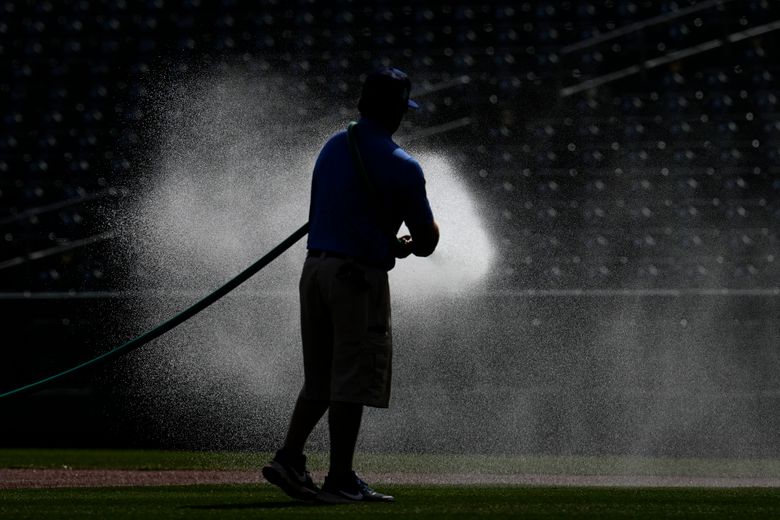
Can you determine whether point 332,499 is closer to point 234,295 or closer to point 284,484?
point 284,484

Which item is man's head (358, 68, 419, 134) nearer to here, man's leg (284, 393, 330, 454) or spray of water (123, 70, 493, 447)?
man's leg (284, 393, 330, 454)

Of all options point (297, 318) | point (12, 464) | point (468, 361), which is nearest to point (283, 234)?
point (297, 318)

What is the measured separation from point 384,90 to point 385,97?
0.03 metres

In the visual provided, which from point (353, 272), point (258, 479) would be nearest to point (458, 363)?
point (258, 479)


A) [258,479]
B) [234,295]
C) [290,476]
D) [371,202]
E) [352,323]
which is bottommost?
[258,479]

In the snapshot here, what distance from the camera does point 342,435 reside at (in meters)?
4.97

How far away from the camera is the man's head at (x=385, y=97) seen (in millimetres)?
5031

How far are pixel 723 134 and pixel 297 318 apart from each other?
6.76 meters

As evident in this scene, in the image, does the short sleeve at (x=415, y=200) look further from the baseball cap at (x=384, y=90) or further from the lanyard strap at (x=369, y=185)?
the baseball cap at (x=384, y=90)

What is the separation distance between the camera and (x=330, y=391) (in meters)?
5.01

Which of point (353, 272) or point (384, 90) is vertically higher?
point (384, 90)

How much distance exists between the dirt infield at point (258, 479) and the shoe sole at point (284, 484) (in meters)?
2.34

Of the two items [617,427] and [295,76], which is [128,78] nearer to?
[295,76]

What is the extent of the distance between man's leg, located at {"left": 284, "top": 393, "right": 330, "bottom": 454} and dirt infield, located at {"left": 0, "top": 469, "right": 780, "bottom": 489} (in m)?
2.30
